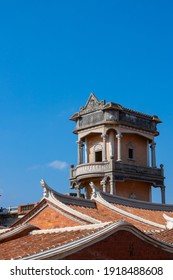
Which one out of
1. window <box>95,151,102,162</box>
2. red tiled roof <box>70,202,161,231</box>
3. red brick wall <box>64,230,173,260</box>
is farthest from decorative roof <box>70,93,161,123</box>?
red brick wall <box>64,230,173,260</box>

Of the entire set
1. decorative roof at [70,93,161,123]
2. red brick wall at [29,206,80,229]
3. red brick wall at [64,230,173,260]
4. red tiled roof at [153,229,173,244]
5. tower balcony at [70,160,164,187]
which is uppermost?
decorative roof at [70,93,161,123]

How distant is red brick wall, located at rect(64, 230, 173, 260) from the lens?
1158cm

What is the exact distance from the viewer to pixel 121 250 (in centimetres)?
1234

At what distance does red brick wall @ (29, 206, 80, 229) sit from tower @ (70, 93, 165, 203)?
10833 mm

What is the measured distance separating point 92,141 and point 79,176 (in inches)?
111

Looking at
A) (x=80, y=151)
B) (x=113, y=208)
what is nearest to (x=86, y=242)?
(x=113, y=208)

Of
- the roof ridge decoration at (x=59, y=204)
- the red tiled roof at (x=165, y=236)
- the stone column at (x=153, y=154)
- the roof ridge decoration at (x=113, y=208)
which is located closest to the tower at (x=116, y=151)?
the stone column at (x=153, y=154)

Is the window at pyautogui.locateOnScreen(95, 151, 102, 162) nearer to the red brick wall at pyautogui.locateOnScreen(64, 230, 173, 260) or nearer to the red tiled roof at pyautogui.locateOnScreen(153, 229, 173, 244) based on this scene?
the red tiled roof at pyautogui.locateOnScreen(153, 229, 173, 244)

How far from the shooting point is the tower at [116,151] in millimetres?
32344

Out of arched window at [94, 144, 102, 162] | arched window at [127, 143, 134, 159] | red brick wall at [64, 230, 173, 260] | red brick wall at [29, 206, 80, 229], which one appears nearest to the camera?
red brick wall at [64, 230, 173, 260]

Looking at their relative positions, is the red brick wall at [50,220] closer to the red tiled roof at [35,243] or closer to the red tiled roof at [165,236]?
the red tiled roof at [165,236]

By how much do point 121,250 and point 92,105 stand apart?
22476 mm

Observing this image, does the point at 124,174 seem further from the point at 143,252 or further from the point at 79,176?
the point at 143,252
